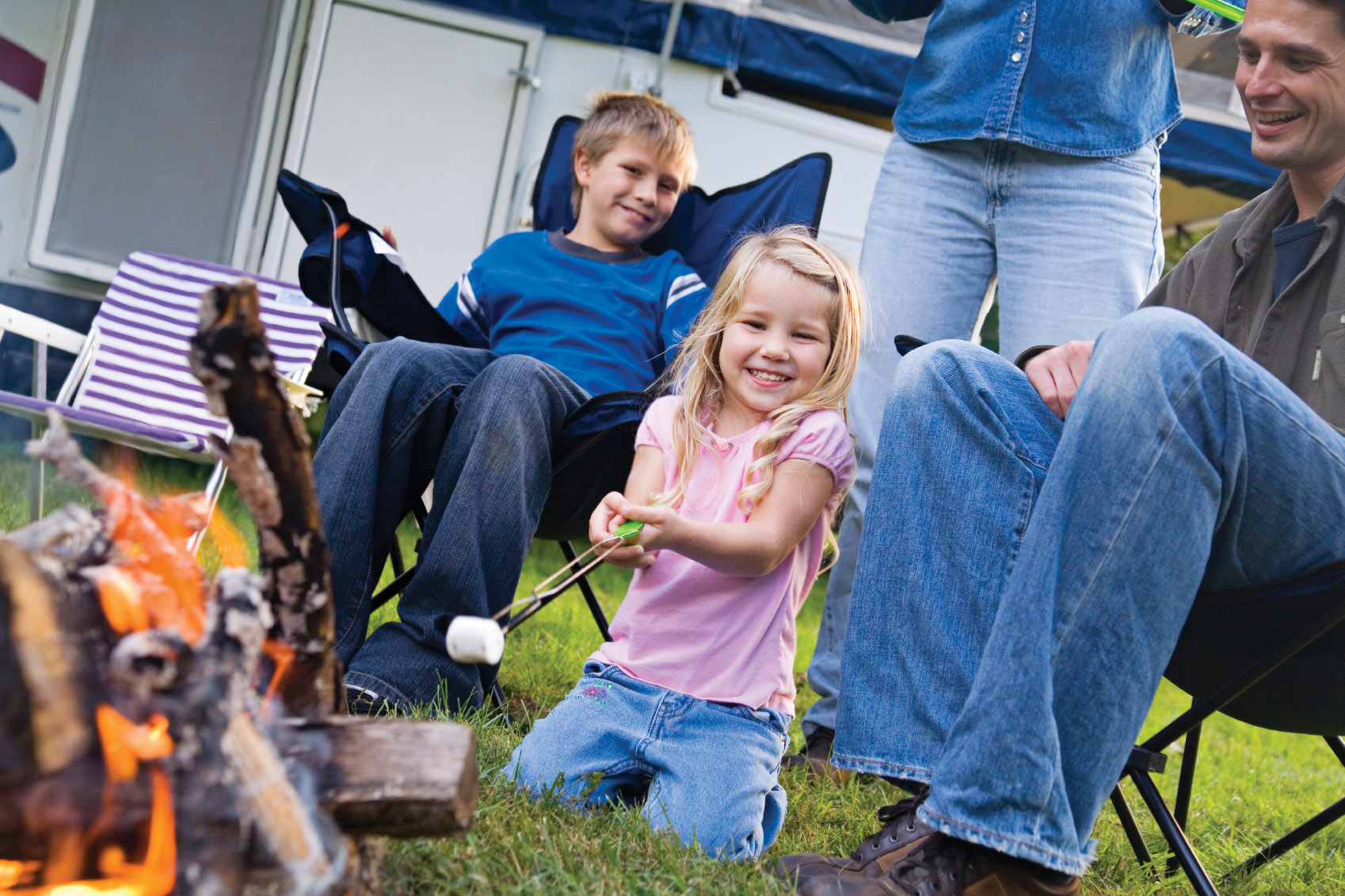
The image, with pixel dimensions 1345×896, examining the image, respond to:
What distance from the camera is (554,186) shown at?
2988 mm

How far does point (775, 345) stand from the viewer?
1868 mm

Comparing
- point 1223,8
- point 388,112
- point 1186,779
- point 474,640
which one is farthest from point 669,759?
point 388,112

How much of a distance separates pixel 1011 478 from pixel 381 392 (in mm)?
1078

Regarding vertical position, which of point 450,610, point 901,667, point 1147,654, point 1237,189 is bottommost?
point 450,610

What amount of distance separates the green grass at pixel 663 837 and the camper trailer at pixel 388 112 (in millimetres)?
1284

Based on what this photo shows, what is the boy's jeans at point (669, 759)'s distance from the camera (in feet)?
5.10

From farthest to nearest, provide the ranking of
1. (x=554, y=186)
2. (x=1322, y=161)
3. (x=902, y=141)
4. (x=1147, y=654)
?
(x=554, y=186) → (x=902, y=141) → (x=1322, y=161) → (x=1147, y=654)

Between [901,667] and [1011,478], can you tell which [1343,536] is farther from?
[901,667]

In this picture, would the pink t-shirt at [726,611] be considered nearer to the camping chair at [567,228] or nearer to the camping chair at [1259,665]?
the camping chair at [567,228]

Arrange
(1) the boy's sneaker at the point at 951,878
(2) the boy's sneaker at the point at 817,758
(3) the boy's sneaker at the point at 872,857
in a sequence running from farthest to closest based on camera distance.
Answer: (2) the boy's sneaker at the point at 817,758
(3) the boy's sneaker at the point at 872,857
(1) the boy's sneaker at the point at 951,878

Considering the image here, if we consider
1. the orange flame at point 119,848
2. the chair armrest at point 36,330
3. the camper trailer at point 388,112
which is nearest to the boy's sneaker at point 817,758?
the orange flame at point 119,848

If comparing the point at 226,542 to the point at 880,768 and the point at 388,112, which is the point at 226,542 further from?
the point at 388,112

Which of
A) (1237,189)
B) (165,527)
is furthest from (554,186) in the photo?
(1237,189)

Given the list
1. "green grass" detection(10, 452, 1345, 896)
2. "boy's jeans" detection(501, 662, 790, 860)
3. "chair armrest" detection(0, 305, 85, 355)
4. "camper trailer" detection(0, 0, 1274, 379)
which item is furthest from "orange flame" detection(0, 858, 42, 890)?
"camper trailer" detection(0, 0, 1274, 379)
